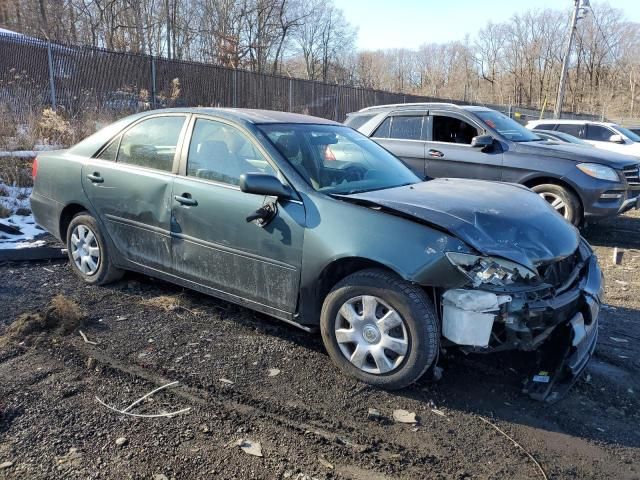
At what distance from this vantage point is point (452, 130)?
800 cm

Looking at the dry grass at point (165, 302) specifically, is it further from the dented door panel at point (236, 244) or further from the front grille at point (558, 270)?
Result: the front grille at point (558, 270)

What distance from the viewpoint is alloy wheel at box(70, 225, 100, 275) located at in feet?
15.9

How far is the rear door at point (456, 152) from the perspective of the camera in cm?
755


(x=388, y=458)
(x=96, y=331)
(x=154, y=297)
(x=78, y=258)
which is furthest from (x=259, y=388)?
(x=78, y=258)

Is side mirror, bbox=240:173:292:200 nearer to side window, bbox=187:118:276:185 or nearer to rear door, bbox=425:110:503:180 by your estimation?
side window, bbox=187:118:276:185

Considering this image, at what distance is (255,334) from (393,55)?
68.3m

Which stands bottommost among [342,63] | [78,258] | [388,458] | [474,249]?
[388,458]

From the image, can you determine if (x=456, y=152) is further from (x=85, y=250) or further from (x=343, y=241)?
(x=85, y=250)

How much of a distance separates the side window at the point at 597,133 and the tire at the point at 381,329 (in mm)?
14472

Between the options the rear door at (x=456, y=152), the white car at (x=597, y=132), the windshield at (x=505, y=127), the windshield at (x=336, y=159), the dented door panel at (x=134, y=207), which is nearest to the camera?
the windshield at (x=336, y=159)

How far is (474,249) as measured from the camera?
3016 mm

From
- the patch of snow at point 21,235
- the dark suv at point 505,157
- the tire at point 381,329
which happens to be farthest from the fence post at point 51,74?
the tire at point 381,329

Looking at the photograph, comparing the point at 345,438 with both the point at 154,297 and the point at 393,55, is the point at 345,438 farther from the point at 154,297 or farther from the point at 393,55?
the point at 393,55

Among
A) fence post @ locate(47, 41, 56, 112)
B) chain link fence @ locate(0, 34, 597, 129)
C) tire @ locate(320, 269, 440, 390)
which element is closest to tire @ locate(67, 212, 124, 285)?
tire @ locate(320, 269, 440, 390)
